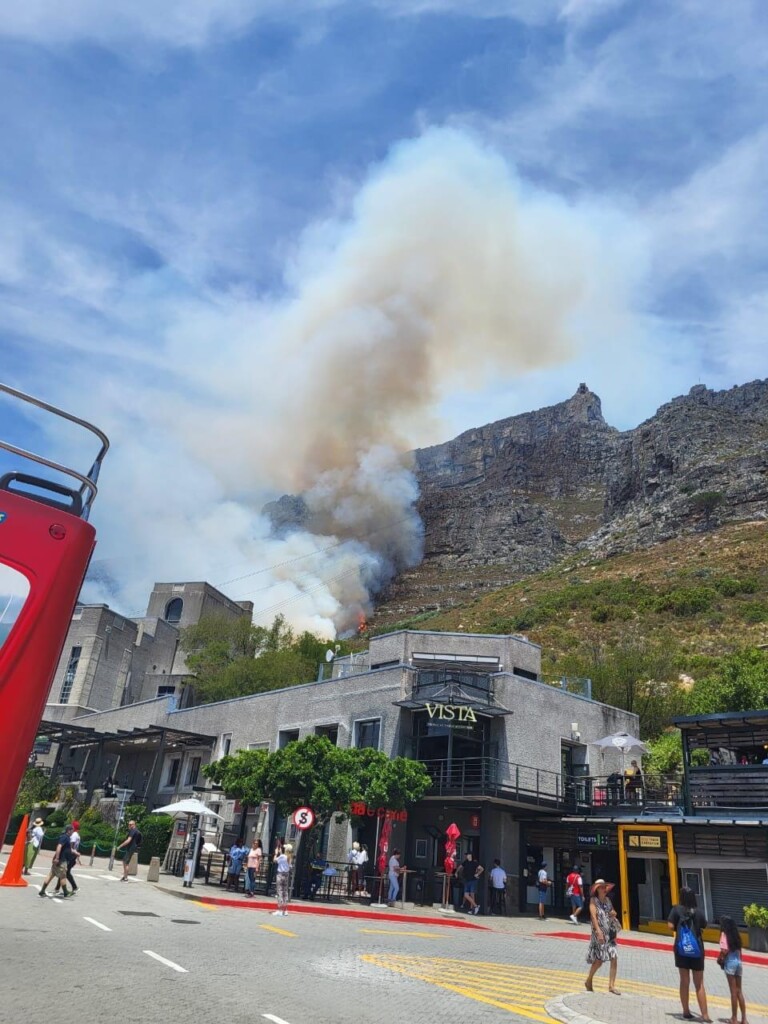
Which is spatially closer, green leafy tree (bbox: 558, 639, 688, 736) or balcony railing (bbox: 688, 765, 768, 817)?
balcony railing (bbox: 688, 765, 768, 817)

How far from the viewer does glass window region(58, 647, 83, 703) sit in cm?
5472

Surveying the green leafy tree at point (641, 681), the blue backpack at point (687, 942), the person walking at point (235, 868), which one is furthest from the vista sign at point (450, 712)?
the green leafy tree at point (641, 681)

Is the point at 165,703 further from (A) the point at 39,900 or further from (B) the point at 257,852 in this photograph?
(A) the point at 39,900

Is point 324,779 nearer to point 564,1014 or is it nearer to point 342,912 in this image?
point 342,912

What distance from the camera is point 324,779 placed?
75.0 feet

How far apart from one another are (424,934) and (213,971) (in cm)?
868

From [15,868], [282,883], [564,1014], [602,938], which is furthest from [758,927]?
[15,868]

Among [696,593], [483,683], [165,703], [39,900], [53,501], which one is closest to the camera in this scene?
[53,501]

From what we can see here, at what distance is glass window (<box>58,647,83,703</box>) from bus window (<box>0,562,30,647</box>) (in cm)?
5386

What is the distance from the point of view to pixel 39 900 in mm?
Result: 16203

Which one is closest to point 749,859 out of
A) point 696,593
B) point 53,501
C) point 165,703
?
point 53,501

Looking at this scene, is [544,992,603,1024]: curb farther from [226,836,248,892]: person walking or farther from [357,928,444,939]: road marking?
[226,836,248,892]: person walking

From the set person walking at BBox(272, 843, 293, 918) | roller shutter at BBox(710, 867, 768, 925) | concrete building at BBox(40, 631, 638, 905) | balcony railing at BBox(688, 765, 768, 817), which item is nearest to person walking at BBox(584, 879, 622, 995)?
person walking at BBox(272, 843, 293, 918)

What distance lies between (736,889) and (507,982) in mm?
13675
